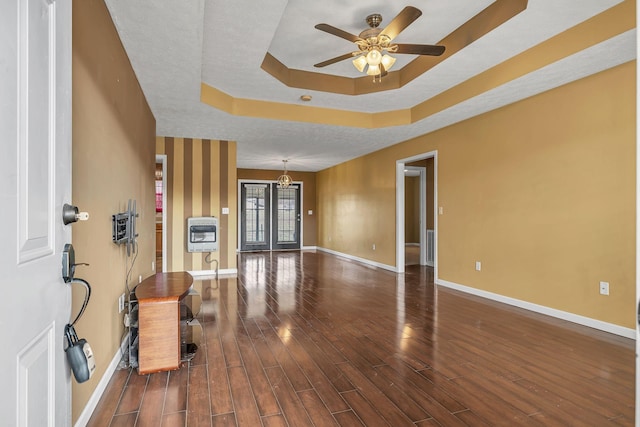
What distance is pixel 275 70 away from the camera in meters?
3.84

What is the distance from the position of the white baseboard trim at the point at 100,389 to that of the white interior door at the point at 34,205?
83 cm

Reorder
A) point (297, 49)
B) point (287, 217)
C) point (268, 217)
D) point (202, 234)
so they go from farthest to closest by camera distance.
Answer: point (287, 217)
point (268, 217)
point (202, 234)
point (297, 49)

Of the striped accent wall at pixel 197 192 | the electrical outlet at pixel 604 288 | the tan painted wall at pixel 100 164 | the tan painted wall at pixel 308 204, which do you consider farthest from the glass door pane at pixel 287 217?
the electrical outlet at pixel 604 288

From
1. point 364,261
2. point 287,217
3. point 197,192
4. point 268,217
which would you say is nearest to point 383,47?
point 197,192

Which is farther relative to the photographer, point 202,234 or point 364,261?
A: point 364,261

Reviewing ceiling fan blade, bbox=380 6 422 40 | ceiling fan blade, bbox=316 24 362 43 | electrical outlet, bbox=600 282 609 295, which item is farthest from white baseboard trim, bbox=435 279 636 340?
ceiling fan blade, bbox=316 24 362 43

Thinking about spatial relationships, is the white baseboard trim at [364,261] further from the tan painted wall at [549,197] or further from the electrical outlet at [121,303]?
the electrical outlet at [121,303]

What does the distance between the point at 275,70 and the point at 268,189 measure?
252 inches

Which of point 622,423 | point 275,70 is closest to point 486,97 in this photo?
point 275,70

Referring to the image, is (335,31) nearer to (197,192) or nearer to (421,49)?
(421,49)

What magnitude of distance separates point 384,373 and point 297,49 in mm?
3230

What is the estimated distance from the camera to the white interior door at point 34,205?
772 millimetres

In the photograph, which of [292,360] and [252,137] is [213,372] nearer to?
[292,360]

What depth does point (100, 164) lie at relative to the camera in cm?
Result: 208
